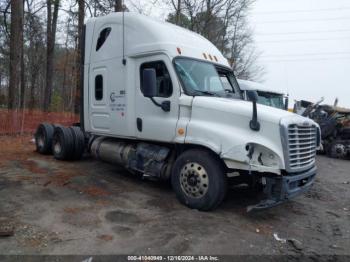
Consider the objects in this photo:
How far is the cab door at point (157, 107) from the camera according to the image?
6391 millimetres

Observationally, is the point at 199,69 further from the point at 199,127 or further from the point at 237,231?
the point at 237,231

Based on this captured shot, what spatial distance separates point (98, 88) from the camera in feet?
26.9

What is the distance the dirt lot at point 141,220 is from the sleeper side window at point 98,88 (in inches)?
68.8

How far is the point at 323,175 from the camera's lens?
1056 cm

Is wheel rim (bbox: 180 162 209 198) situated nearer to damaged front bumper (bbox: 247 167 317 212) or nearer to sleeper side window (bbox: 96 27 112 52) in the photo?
damaged front bumper (bbox: 247 167 317 212)

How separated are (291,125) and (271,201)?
1.17 metres

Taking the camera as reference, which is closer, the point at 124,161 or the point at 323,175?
the point at 124,161

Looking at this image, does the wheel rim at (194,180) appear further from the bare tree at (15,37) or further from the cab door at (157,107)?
the bare tree at (15,37)

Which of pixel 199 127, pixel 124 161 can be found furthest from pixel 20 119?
pixel 199 127

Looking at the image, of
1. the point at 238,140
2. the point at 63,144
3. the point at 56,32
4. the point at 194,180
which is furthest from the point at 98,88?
the point at 56,32

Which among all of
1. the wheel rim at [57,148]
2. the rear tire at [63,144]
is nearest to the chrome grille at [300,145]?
the rear tire at [63,144]

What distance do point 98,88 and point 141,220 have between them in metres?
3.85

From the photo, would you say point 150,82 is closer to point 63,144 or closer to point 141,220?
point 141,220

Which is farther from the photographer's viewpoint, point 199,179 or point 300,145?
point 199,179
